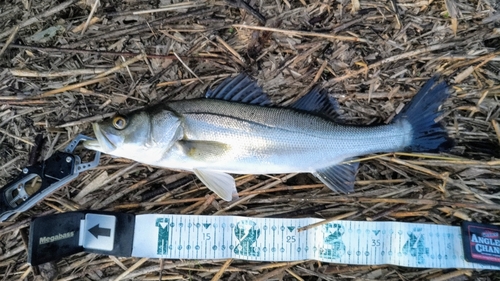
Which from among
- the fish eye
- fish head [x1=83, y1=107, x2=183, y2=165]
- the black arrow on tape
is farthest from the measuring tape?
the fish eye

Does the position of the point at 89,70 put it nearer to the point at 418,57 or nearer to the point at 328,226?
the point at 328,226

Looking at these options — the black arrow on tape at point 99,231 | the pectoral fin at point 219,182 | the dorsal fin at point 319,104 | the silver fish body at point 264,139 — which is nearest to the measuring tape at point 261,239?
the black arrow on tape at point 99,231

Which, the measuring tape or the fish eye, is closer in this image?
the fish eye

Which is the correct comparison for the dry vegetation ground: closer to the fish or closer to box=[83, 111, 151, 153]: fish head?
the fish

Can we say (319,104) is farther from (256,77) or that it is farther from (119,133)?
(119,133)

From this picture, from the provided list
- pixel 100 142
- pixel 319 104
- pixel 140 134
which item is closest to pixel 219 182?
pixel 140 134

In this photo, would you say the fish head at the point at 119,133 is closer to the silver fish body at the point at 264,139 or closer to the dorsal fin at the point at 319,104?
the silver fish body at the point at 264,139
